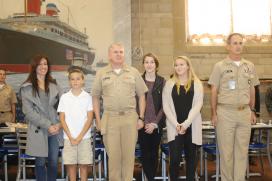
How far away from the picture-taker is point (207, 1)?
7852mm

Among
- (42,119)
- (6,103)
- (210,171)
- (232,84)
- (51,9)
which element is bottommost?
(210,171)

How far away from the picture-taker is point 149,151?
4.20 meters

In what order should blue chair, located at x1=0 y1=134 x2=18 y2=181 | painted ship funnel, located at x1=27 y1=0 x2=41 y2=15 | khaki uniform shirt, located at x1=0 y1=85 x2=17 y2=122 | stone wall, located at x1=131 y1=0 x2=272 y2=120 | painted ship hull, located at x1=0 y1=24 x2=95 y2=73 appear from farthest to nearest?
stone wall, located at x1=131 y1=0 x2=272 y2=120 < painted ship funnel, located at x1=27 y1=0 x2=41 y2=15 < painted ship hull, located at x1=0 y1=24 x2=95 y2=73 < khaki uniform shirt, located at x1=0 y1=85 x2=17 y2=122 < blue chair, located at x1=0 y1=134 x2=18 y2=181

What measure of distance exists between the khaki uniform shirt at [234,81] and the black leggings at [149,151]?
0.82m

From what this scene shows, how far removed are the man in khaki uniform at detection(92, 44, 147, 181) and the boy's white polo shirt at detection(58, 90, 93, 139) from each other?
0.46ft

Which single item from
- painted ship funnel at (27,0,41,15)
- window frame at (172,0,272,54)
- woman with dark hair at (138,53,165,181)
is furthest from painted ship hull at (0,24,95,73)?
woman with dark hair at (138,53,165,181)

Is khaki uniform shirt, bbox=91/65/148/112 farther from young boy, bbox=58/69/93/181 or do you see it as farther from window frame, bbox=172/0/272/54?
window frame, bbox=172/0/272/54

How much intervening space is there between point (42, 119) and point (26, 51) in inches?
149

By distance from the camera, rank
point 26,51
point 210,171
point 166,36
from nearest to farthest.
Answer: point 210,171 < point 26,51 < point 166,36

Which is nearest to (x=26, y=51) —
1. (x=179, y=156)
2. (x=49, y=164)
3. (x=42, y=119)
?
(x=42, y=119)

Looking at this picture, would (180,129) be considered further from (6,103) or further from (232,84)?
(6,103)

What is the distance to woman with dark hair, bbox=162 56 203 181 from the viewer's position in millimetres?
3902

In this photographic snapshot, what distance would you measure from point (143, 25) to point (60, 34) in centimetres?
160

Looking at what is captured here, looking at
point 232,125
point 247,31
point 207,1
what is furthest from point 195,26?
point 232,125
